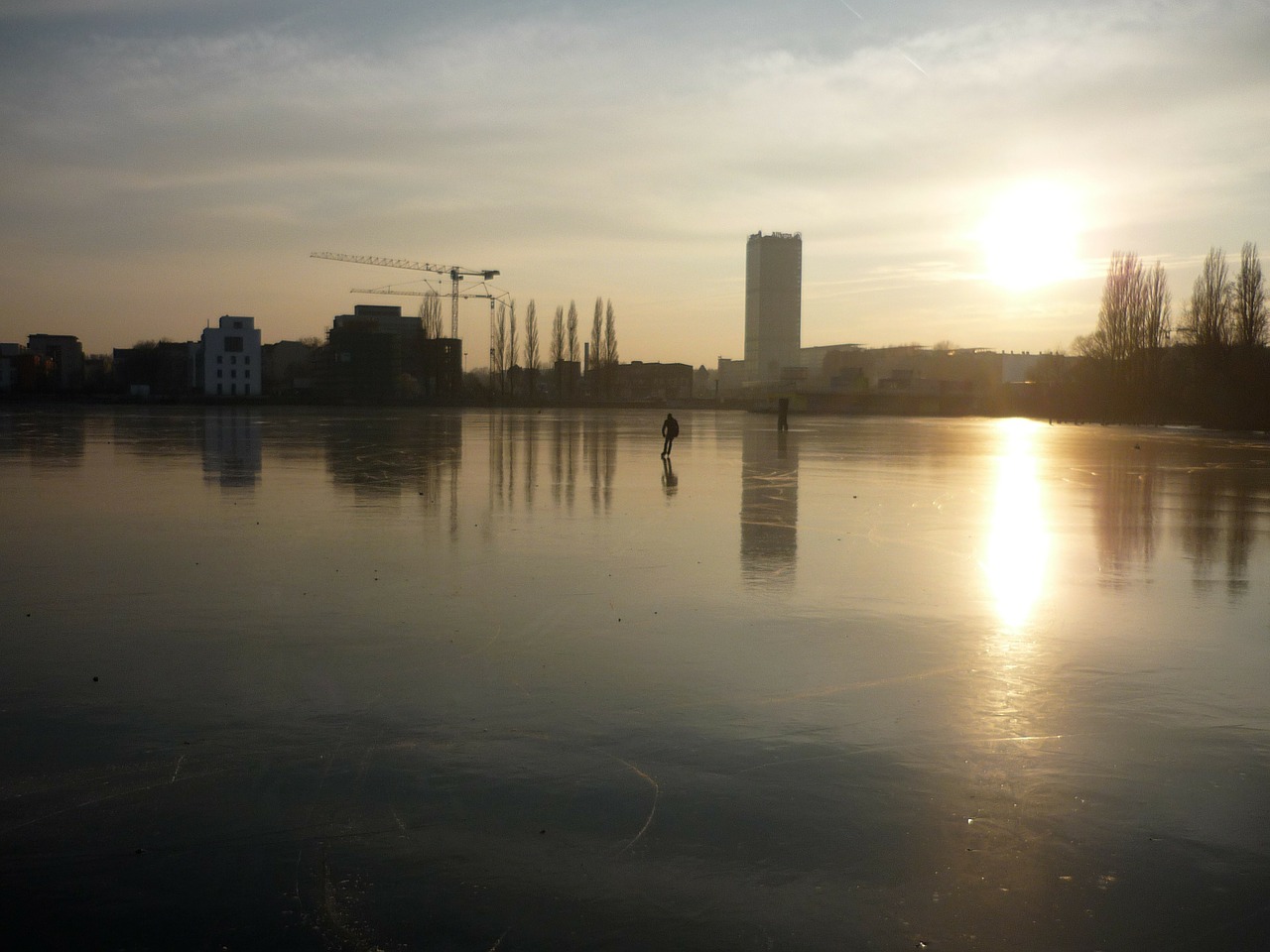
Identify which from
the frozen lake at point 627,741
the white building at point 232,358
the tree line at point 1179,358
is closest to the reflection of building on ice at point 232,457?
the frozen lake at point 627,741

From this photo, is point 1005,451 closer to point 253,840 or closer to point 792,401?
point 253,840

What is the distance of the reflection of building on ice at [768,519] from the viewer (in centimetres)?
1151

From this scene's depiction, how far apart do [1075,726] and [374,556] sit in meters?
7.78

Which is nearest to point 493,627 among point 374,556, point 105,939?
point 374,556

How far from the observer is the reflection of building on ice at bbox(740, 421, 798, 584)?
37.8ft

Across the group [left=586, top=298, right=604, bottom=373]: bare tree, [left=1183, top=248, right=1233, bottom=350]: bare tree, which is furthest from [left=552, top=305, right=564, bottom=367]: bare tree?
[left=1183, top=248, right=1233, bottom=350]: bare tree

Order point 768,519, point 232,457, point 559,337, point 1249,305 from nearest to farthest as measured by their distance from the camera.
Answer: point 768,519
point 232,457
point 1249,305
point 559,337

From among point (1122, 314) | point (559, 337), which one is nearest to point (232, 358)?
point (559, 337)

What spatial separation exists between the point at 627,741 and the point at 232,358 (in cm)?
15292

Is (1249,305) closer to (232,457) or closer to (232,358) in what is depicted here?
(232,457)

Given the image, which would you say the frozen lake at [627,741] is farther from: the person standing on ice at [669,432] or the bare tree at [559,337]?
the bare tree at [559,337]

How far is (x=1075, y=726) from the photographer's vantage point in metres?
6.23

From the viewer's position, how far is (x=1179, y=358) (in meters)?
84.6

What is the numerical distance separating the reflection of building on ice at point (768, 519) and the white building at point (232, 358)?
130995 mm
